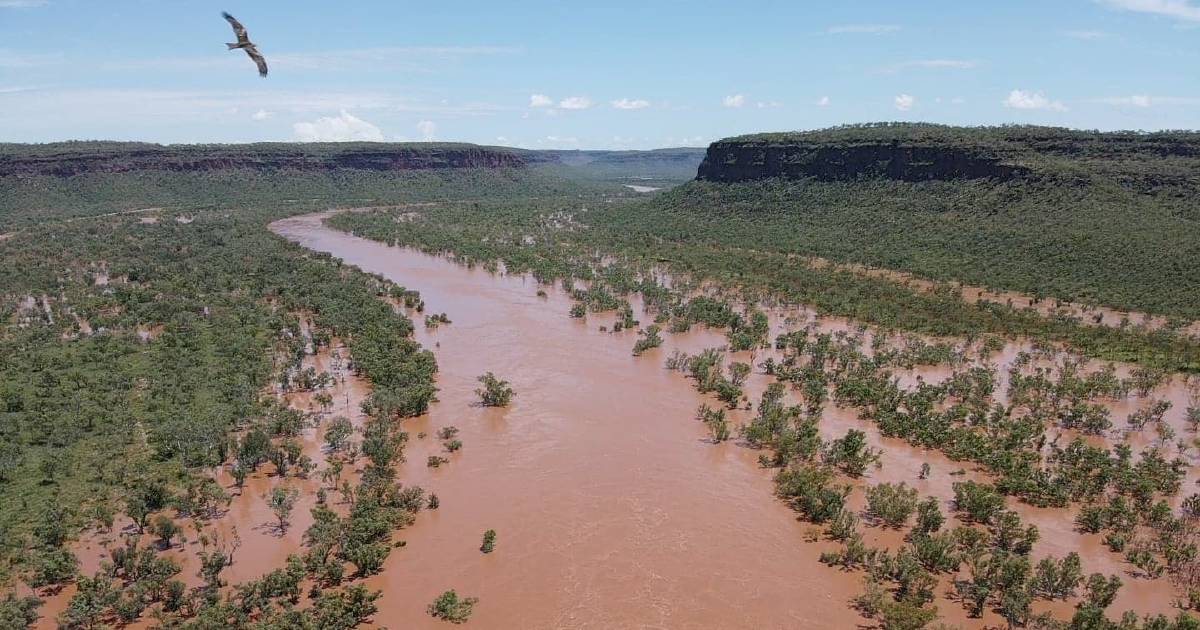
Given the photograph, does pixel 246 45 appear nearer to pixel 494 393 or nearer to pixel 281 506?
pixel 281 506

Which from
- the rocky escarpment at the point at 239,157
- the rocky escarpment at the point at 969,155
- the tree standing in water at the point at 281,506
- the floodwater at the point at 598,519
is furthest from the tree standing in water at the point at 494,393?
the rocky escarpment at the point at 239,157

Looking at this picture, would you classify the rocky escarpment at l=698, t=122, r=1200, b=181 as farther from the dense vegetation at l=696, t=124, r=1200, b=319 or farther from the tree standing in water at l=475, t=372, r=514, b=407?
the tree standing in water at l=475, t=372, r=514, b=407

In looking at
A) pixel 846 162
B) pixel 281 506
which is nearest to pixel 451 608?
pixel 281 506

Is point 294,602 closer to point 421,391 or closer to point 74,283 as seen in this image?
point 421,391

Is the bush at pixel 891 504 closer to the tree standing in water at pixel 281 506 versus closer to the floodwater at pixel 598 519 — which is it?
the floodwater at pixel 598 519

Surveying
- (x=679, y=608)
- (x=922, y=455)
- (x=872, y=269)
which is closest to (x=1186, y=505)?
(x=922, y=455)

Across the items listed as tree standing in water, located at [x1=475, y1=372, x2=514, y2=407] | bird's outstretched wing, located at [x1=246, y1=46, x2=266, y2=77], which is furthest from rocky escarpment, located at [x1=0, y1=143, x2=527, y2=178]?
bird's outstretched wing, located at [x1=246, y1=46, x2=266, y2=77]
